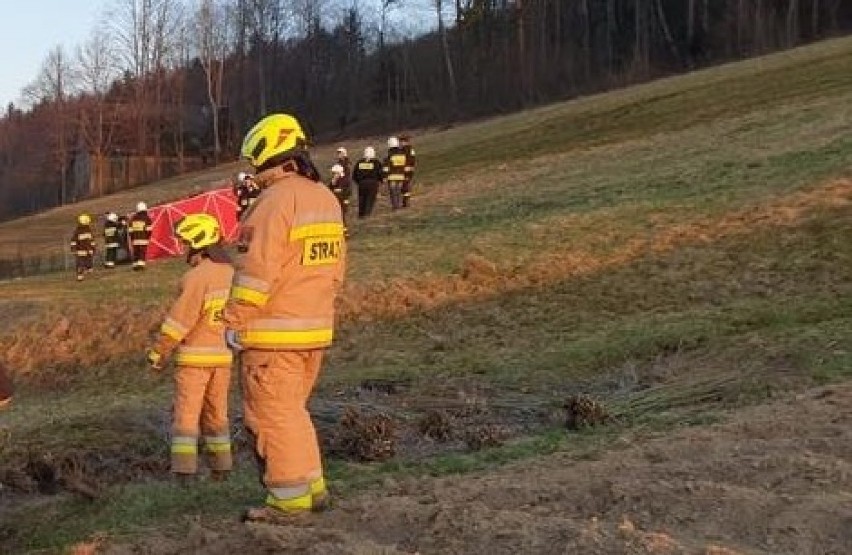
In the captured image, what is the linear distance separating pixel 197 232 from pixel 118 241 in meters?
24.2

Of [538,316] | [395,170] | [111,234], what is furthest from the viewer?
[111,234]

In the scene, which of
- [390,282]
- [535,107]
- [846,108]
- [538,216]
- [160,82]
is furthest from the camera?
[160,82]

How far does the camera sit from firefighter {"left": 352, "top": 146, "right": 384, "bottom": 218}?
2788 cm

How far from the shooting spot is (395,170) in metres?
28.3

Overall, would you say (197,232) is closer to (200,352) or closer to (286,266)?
(200,352)

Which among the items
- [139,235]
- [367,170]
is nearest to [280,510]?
[367,170]

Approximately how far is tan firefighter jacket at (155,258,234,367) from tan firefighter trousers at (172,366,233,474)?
0.11m

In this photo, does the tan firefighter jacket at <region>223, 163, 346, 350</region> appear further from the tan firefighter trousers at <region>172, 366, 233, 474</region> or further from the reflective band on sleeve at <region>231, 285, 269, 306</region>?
the tan firefighter trousers at <region>172, 366, 233, 474</region>

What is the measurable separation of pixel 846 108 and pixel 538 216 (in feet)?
32.2

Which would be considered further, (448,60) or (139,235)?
(448,60)

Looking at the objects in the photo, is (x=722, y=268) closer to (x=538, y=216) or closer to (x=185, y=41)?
(x=538, y=216)

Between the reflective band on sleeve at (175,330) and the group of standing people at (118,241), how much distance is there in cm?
1885

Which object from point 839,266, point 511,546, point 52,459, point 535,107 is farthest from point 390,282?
point 535,107

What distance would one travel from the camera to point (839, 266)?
15219 millimetres
